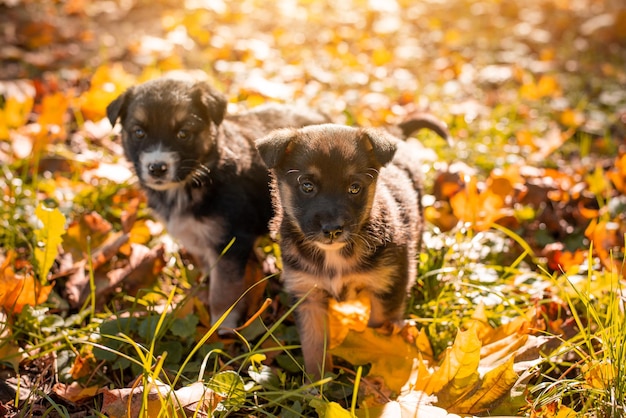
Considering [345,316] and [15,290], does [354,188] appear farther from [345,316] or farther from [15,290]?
[15,290]

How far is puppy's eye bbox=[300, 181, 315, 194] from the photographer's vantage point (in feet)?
9.98

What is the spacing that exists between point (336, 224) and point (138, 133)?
1.50 metres

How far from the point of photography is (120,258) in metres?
4.07

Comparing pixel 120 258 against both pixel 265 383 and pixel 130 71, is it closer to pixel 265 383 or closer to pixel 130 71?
pixel 265 383

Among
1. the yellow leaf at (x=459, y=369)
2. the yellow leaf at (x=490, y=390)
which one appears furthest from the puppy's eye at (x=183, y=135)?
the yellow leaf at (x=490, y=390)

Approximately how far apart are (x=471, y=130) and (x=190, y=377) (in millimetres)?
3667

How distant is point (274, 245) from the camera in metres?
4.17

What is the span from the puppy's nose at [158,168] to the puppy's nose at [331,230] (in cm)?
114

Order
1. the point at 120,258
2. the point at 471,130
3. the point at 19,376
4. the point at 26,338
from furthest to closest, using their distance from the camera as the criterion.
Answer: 1. the point at 471,130
2. the point at 120,258
3. the point at 26,338
4. the point at 19,376

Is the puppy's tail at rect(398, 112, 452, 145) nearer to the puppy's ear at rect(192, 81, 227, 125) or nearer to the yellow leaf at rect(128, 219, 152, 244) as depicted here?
the puppy's ear at rect(192, 81, 227, 125)

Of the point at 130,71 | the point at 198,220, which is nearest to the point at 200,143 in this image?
the point at 198,220

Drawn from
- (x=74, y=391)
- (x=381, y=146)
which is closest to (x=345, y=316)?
(x=381, y=146)

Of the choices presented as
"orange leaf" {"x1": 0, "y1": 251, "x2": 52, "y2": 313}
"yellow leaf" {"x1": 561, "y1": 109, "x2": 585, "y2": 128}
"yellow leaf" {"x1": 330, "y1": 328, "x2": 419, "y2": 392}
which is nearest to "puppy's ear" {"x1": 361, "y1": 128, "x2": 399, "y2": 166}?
"yellow leaf" {"x1": 330, "y1": 328, "x2": 419, "y2": 392}

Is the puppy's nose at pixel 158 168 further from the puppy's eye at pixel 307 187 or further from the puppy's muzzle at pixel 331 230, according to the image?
the puppy's muzzle at pixel 331 230
